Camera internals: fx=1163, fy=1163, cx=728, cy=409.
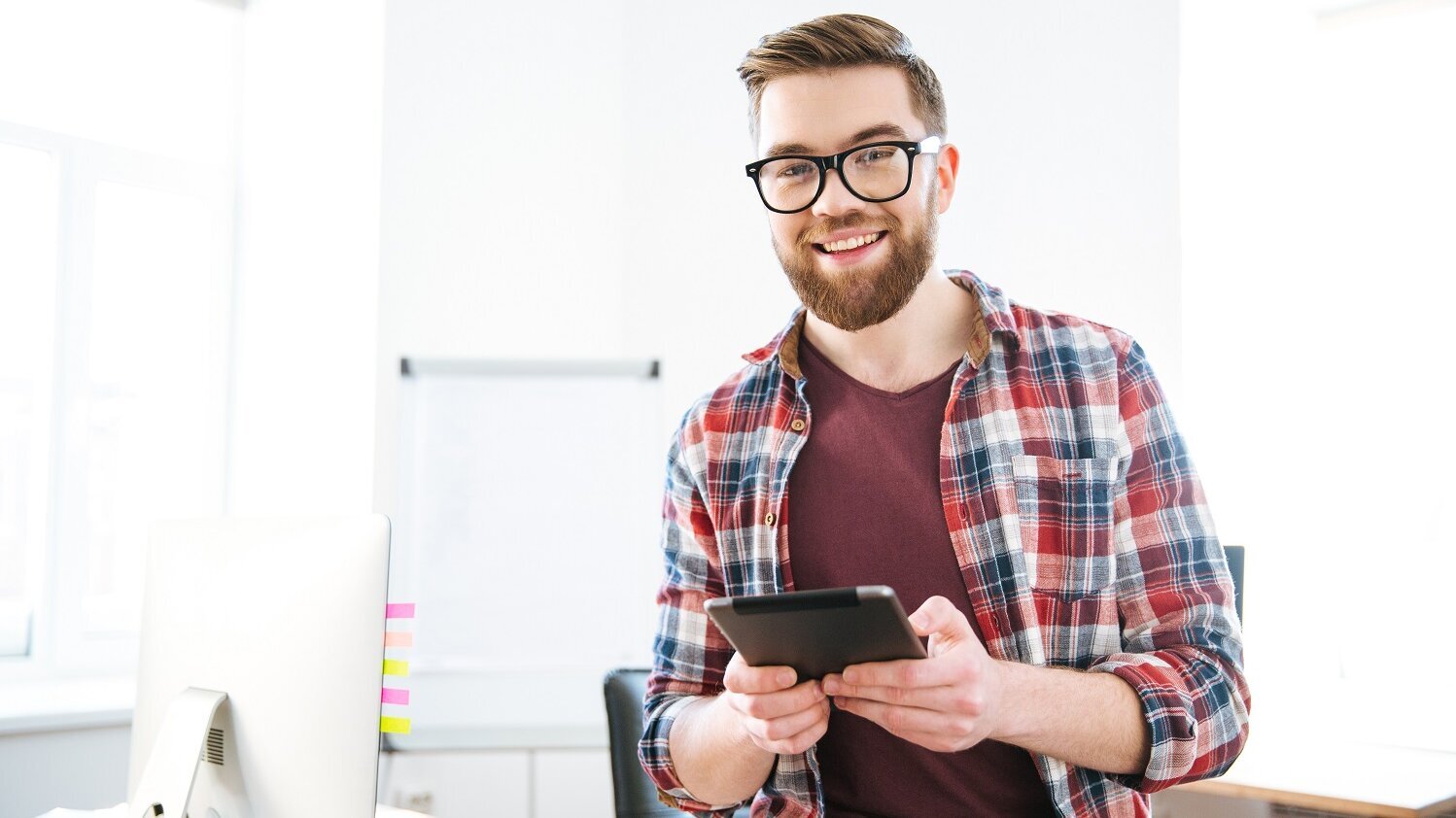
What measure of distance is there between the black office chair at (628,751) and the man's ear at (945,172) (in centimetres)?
92

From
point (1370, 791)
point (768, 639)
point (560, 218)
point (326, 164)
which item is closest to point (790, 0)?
point (560, 218)

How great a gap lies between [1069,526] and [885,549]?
0.21 metres

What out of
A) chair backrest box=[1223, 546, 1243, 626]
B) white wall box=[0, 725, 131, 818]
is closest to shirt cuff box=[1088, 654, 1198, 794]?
chair backrest box=[1223, 546, 1243, 626]

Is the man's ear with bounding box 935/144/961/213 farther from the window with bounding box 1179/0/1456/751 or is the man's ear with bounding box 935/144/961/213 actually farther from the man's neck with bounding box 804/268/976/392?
the window with bounding box 1179/0/1456/751

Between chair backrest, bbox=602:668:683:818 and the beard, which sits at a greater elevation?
the beard

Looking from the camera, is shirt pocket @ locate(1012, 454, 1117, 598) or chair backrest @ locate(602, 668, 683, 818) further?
chair backrest @ locate(602, 668, 683, 818)

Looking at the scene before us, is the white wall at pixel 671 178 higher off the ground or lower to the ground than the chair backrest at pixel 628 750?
higher

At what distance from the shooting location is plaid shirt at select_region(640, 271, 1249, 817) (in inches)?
48.6

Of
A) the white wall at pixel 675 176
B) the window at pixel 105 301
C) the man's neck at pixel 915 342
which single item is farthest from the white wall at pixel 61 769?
the man's neck at pixel 915 342

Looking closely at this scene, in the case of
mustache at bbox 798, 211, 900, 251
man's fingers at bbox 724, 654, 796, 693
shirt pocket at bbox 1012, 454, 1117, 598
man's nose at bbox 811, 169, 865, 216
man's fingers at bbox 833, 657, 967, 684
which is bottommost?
man's fingers at bbox 724, 654, 796, 693

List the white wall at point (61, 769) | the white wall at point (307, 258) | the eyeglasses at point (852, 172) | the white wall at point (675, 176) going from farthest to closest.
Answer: the white wall at point (307, 258)
the white wall at point (675, 176)
the white wall at point (61, 769)
the eyeglasses at point (852, 172)

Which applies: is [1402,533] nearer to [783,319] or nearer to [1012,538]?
[783,319]

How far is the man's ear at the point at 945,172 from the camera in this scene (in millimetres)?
1481

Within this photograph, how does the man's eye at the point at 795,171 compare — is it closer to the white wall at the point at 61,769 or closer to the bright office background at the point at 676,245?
the bright office background at the point at 676,245
